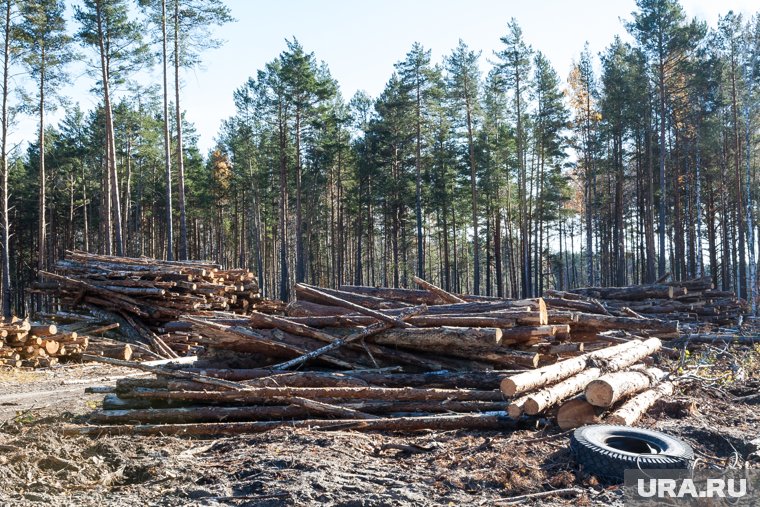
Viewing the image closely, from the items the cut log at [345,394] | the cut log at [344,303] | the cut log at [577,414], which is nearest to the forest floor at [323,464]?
the cut log at [577,414]

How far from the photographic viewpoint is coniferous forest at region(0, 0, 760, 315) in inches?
1008

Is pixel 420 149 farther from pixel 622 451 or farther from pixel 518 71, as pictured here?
pixel 622 451

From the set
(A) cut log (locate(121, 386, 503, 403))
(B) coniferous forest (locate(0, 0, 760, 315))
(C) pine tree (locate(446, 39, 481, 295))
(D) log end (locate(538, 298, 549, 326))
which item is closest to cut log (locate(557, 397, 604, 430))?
(A) cut log (locate(121, 386, 503, 403))

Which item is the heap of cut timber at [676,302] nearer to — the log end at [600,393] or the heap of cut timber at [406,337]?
the heap of cut timber at [406,337]

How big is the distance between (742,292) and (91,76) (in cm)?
4169

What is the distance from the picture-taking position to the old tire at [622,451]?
15.5 ft

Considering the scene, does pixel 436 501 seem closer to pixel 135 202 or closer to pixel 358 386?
pixel 358 386

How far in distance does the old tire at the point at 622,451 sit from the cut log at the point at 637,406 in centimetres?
50

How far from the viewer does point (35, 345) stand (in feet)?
45.1

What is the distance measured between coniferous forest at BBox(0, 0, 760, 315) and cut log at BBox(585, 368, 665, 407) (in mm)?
20713

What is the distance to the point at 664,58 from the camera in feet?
96.3

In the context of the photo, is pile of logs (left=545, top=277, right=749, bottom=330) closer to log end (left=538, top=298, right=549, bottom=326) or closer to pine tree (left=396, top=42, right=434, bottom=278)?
log end (left=538, top=298, right=549, bottom=326)

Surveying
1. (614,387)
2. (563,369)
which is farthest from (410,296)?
(614,387)

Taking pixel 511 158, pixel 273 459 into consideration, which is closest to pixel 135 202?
pixel 511 158
